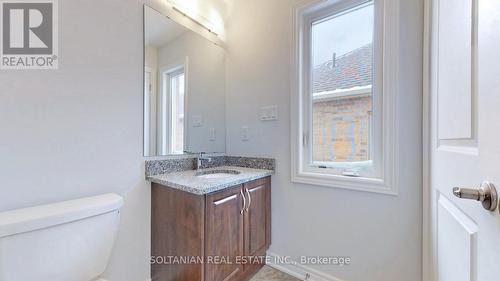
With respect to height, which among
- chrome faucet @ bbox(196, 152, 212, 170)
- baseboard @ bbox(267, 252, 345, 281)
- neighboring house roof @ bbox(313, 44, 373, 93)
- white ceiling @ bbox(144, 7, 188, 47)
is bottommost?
baseboard @ bbox(267, 252, 345, 281)

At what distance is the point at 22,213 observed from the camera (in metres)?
0.89

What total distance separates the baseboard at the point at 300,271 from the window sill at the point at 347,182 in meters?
0.66

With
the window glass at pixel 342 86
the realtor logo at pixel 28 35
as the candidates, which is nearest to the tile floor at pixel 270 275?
the window glass at pixel 342 86

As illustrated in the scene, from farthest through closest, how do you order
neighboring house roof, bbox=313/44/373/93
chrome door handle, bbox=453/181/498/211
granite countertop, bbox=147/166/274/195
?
neighboring house roof, bbox=313/44/373/93 < granite countertop, bbox=147/166/274/195 < chrome door handle, bbox=453/181/498/211

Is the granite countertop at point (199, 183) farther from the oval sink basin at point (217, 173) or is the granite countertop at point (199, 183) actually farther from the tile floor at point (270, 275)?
the tile floor at point (270, 275)

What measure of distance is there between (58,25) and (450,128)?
1905 mm

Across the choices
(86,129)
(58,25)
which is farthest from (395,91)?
(58,25)

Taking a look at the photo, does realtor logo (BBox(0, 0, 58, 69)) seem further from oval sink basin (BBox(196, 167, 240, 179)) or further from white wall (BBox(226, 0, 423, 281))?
white wall (BBox(226, 0, 423, 281))

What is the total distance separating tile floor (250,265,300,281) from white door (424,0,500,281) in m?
0.96

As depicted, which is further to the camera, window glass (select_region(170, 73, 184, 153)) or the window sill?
window glass (select_region(170, 73, 184, 153))

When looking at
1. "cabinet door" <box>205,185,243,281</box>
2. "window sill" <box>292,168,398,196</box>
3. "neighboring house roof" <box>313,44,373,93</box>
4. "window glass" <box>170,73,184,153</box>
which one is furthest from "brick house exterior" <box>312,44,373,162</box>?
"window glass" <box>170,73,184,153</box>

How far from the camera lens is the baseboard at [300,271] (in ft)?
4.99

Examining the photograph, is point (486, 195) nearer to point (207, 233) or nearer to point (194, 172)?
point (207, 233)

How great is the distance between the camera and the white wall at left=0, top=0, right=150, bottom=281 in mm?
981
